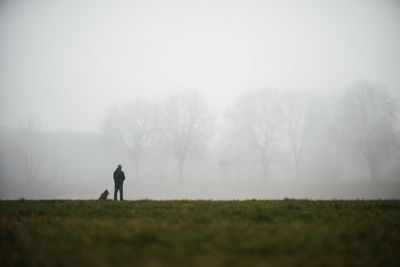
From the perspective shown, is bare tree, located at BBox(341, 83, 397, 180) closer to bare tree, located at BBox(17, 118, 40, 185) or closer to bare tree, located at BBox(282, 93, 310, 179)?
bare tree, located at BBox(282, 93, 310, 179)

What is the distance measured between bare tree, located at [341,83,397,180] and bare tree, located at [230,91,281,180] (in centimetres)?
1238

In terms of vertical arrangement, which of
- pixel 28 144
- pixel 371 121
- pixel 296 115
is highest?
pixel 296 115

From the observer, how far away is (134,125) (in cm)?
5094

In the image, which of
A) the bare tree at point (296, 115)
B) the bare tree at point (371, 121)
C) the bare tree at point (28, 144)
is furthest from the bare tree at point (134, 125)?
the bare tree at point (371, 121)

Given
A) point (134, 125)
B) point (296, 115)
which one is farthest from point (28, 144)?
point (296, 115)

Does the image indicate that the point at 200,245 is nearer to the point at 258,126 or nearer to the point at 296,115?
the point at 258,126

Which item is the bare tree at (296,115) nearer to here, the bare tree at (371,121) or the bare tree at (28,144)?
the bare tree at (371,121)

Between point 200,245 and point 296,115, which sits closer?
point 200,245

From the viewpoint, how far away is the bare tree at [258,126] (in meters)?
45.1

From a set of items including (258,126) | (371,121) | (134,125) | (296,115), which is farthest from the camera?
(134,125)

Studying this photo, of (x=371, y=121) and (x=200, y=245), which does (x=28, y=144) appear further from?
(x=371, y=121)

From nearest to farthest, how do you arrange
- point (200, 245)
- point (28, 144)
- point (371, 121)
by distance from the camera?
point (200, 245) < point (371, 121) < point (28, 144)

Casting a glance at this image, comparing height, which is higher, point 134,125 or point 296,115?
point 296,115

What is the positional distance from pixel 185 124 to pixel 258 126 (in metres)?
15.3
